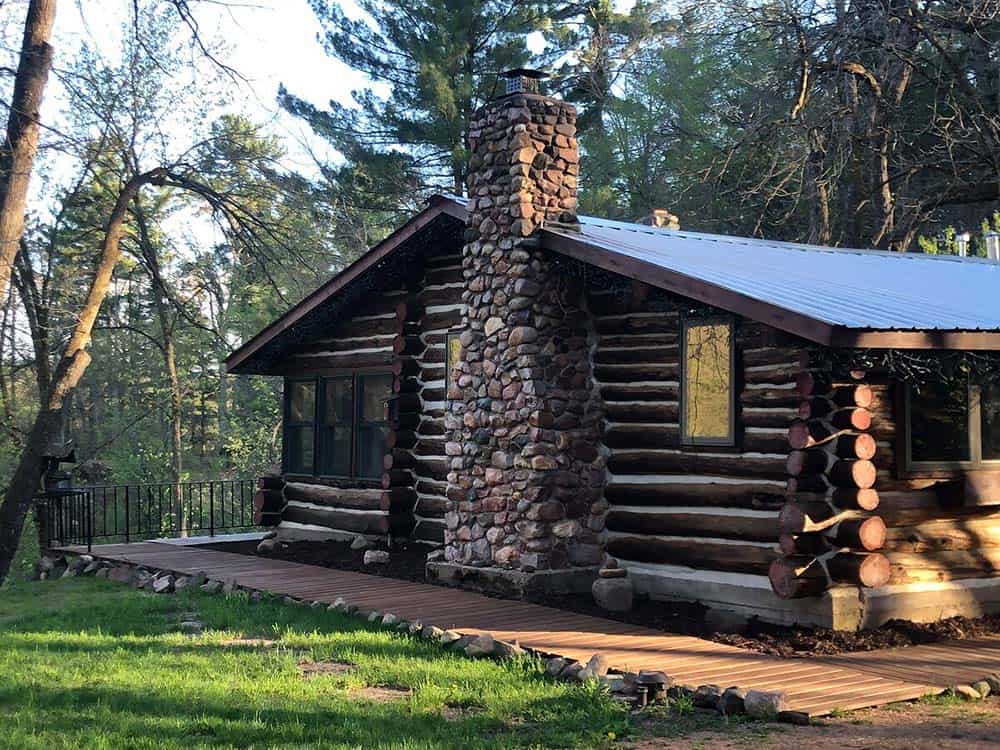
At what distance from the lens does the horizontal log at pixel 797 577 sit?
920cm

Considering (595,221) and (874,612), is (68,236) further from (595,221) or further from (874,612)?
(874,612)

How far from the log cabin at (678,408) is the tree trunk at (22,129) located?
13.8 ft

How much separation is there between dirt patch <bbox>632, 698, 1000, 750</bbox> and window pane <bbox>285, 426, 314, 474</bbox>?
33.9ft

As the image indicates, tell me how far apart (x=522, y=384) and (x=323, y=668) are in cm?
404

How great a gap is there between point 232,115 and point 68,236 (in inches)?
333

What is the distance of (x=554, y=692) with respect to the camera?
7.36 m

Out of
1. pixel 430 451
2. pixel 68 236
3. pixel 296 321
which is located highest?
pixel 68 236

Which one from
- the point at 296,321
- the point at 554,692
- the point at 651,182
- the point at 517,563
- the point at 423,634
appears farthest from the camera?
the point at 651,182

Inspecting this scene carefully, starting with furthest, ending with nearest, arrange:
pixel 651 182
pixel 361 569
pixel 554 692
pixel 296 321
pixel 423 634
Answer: pixel 651 182, pixel 296 321, pixel 361 569, pixel 423 634, pixel 554 692

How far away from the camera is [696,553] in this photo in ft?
34.9

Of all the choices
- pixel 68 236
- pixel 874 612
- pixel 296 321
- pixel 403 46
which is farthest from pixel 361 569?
pixel 403 46

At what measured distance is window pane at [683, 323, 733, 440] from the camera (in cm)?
1045

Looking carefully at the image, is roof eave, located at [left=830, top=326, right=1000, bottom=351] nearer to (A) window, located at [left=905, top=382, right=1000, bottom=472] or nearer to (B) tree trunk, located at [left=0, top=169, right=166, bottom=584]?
(A) window, located at [left=905, top=382, right=1000, bottom=472]

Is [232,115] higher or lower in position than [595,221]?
higher
